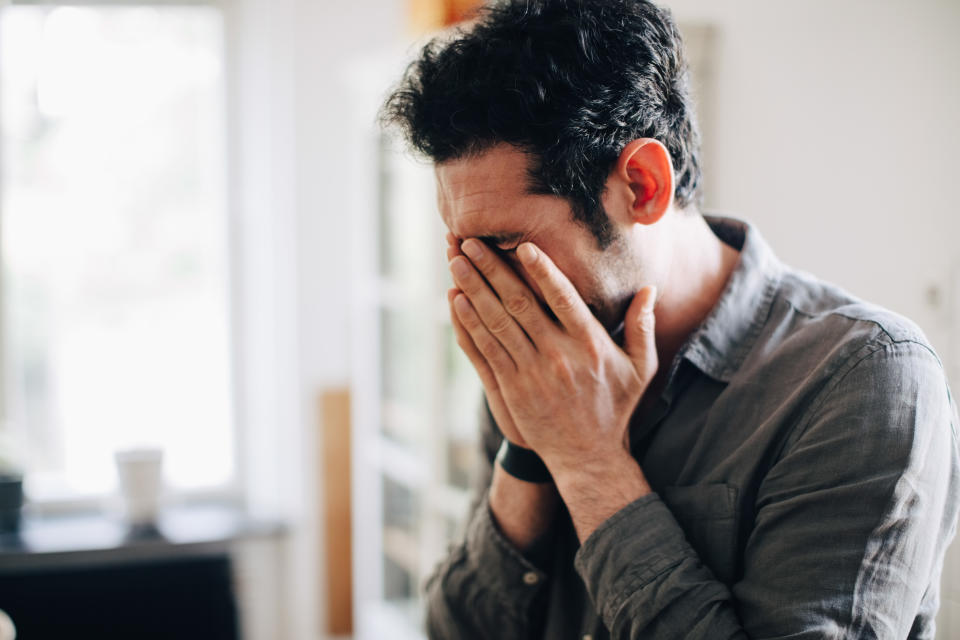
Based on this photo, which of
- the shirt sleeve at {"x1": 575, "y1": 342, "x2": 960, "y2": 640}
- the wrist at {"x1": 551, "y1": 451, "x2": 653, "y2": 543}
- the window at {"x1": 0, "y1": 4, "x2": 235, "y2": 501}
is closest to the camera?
the shirt sleeve at {"x1": 575, "y1": 342, "x2": 960, "y2": 640}

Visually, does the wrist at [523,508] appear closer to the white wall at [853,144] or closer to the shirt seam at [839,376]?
the shirt seam at [839,376]

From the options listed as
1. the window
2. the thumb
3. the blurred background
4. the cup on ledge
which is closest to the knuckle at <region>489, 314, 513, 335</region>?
the thumb

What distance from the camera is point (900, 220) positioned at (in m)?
1.08

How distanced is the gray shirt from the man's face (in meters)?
0.10

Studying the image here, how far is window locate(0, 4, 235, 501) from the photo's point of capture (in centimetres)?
267

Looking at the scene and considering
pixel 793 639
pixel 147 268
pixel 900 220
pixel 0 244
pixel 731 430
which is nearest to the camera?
pixel 793 639

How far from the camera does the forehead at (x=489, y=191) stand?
32.8 inches

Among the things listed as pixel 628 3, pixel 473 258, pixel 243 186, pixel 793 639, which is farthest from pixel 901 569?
pixel 243 186

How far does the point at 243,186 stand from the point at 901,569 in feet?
8.38

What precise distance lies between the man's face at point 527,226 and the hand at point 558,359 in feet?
0.07

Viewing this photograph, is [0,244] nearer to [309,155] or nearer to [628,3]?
[309,155]

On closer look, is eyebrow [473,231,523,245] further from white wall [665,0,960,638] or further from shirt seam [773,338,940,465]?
white wall [665,0,960,638]

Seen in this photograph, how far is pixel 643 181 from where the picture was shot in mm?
847

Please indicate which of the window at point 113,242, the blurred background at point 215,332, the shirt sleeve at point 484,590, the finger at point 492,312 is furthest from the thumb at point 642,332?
the window at point 113,242
